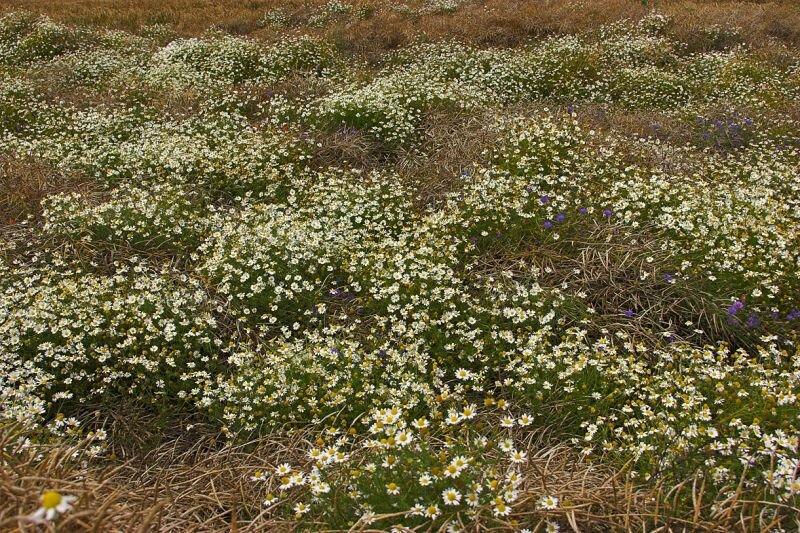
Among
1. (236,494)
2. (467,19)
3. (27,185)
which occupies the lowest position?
(236,494)

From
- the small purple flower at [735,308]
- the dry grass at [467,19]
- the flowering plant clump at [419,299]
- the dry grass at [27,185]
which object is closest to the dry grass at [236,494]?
the flowering plant clump at [419,299]

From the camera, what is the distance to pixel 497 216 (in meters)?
5.68

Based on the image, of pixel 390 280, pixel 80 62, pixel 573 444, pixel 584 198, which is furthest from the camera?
pixel 80 62

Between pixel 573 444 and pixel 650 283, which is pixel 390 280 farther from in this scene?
pixel 650 283

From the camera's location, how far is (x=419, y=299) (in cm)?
471

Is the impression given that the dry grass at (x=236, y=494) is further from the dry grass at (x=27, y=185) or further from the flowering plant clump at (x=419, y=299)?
the dry grass at (x=27, y=185)

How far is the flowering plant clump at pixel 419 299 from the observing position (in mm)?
2895

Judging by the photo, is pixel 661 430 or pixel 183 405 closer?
pixel 661 430

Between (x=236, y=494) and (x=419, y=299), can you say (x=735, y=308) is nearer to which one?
(x=419, y=299)

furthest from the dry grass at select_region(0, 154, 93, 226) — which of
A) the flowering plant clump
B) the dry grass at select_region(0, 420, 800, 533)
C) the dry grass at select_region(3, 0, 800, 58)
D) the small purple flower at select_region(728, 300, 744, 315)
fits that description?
the dry grass at select_region(3, 0, 800, 58)

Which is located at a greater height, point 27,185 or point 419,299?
point 27,185

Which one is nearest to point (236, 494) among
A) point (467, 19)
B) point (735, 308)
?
point (735, 308)

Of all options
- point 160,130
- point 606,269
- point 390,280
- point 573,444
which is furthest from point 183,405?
point 160,130

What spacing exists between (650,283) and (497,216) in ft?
5.20
